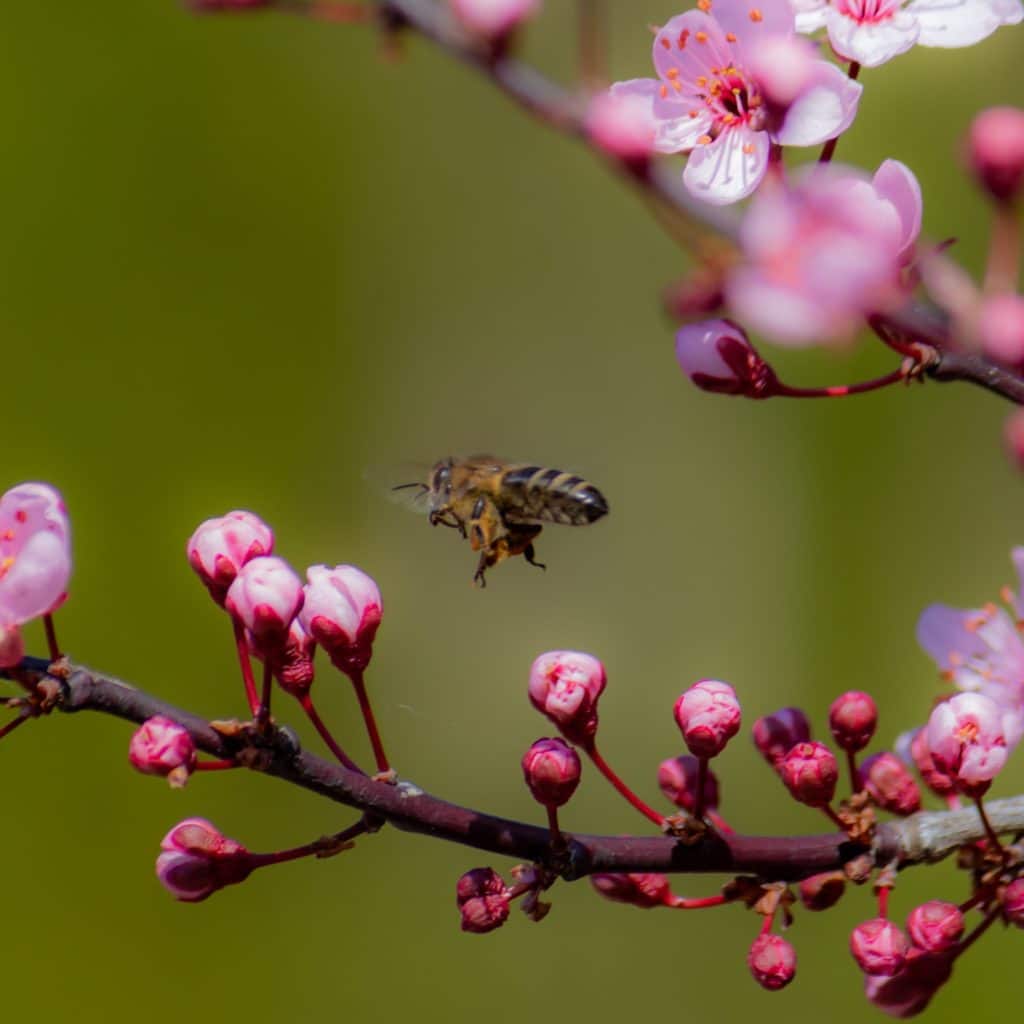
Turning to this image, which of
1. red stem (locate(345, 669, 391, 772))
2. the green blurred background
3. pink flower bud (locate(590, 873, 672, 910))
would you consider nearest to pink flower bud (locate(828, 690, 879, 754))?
pink flower bud (locate(590, 873, 672, 910))

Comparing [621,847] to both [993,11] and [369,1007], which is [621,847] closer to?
[993,11]

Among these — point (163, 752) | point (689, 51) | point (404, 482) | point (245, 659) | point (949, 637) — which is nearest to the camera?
point (163, 752)

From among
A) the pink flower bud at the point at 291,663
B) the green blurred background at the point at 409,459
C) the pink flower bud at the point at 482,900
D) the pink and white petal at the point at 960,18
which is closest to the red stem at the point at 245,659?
the pink flower bud at the point at 291,663

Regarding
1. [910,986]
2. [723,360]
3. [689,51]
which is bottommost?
[910,986]

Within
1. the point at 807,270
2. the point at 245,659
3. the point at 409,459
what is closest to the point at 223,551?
the point at 245,659

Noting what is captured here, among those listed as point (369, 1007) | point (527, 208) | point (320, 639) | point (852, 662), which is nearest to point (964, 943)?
point (320, 639)

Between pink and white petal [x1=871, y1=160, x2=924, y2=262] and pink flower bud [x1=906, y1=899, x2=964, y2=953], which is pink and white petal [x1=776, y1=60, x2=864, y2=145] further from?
pink flower bud [x1=906, y1=899, x2=964, y2=953]

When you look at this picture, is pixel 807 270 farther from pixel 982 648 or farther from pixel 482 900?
pixel 982 648
